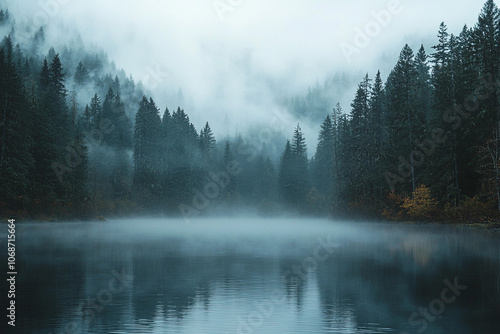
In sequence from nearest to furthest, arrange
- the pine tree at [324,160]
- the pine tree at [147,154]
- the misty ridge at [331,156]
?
1. the misty ridge at [331,156]
2. the pine tree at [147,154]
3. the pine tree at [324,160]

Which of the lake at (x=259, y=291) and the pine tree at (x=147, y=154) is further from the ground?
the pine tree at (x=147, y=154)

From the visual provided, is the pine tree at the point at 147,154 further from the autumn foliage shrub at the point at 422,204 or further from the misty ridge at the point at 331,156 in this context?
the autumn foliage shrub at the point at 422,204

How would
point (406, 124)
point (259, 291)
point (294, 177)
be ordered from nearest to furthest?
point (259, 291), point (406, 124), point (294, 177)

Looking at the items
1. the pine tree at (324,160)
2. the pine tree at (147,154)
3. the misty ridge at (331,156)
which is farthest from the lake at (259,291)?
the pine tree at (324,160)

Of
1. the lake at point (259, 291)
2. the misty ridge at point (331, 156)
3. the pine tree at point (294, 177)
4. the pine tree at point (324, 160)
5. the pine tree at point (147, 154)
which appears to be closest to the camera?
the lake at point (259, 291)

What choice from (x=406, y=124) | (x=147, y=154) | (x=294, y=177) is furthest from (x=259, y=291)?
(x=294, y=177)

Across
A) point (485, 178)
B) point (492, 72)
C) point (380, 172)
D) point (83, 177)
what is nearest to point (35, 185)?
point (83, 177)

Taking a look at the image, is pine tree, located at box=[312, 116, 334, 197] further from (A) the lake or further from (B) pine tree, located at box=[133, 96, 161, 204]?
(A) the lake

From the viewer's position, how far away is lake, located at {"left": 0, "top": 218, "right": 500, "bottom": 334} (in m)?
14.1

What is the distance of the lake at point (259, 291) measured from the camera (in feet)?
46.2

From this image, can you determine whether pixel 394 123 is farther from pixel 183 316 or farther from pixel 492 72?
pixel 183 316

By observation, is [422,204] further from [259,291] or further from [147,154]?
[147,154]

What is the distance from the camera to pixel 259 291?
19.1 meters

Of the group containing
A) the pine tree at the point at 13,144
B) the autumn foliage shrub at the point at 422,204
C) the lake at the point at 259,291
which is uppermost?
the pine tree at the point at 13,144
